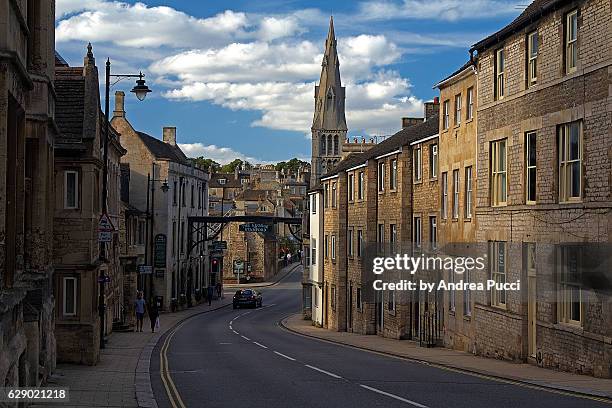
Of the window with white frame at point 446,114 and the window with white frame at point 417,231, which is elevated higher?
the window with white frame at point 446,114

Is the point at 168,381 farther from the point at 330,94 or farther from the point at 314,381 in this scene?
the point at 330,94

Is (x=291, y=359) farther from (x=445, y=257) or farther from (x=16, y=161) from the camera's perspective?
(x=16, y=161)

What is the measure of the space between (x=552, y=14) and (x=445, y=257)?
13312 mm

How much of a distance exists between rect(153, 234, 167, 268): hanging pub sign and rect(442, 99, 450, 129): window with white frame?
31.1 meters

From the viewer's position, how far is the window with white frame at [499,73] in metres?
27.0

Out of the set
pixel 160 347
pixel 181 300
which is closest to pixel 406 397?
pixel 160 347

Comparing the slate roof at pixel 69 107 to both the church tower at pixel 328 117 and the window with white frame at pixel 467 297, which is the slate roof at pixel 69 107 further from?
the church tower at pixel 328 117

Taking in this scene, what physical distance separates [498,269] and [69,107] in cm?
1411

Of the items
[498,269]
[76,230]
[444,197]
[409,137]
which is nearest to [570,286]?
[498,269]

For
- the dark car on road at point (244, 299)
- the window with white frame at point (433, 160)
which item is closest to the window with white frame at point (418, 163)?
the window with white frame at point (433, 160)

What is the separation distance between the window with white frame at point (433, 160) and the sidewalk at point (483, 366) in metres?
7.00

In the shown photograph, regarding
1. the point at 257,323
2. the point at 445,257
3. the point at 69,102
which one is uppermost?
the point at 69,102

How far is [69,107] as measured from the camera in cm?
2766

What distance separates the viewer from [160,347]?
3497 cm
